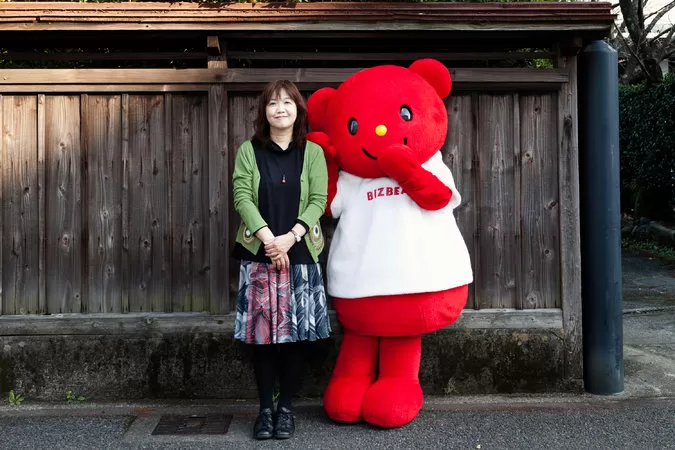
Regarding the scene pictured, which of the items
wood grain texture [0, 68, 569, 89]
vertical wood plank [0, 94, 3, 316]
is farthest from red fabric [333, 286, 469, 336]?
vertical wood plank [0, 94, 3, 316]

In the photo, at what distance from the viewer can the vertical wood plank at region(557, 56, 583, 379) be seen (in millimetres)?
4379

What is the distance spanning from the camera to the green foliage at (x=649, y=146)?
1110 cm

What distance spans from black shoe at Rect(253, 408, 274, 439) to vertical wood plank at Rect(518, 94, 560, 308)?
1.90 meters

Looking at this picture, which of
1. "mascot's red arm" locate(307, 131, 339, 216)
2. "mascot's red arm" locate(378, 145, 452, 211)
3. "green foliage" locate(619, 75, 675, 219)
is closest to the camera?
"mascot's red arm" locate(378, 145, 452, 211)

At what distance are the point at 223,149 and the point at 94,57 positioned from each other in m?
1.09

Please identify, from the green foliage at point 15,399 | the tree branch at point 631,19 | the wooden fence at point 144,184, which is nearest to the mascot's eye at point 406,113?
the wooden fence at point 144,184

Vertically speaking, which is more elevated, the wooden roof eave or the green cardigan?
the wooden roof eave

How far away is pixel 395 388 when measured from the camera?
3.78 m

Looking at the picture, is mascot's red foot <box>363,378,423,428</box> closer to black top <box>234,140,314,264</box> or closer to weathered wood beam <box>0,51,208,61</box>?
black top <box>234,140,314,264</box>

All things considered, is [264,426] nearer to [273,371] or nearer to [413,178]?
[273,371]

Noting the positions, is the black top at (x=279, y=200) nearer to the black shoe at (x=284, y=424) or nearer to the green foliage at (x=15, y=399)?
the black shoe at (x=284, y=424)

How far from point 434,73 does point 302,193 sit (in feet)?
3.68

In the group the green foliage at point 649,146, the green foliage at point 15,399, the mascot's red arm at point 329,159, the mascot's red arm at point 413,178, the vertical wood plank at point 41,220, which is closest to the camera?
the mascot's red arm at point 413,178

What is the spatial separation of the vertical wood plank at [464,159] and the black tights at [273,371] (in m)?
1.35
